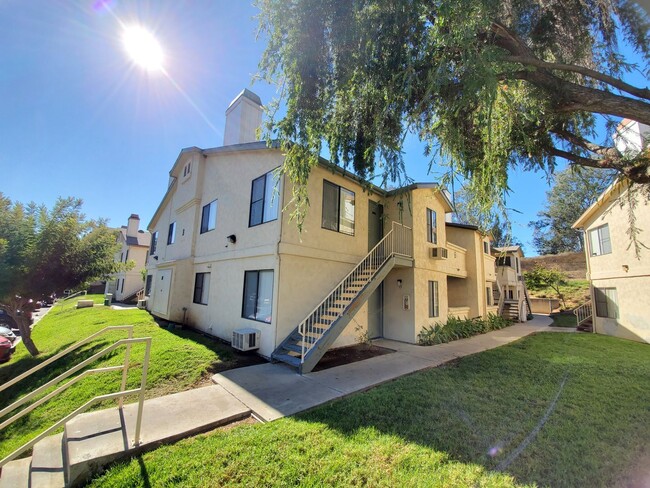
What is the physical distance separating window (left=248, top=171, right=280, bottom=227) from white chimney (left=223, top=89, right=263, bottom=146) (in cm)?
343

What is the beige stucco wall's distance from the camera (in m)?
12.1

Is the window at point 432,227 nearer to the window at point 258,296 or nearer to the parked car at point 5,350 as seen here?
the window at point 258,296

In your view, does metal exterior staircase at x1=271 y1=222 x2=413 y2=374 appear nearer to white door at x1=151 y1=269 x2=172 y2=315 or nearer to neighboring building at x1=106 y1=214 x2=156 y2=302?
white door at x1=151 y1=269 x2=172 y2=315

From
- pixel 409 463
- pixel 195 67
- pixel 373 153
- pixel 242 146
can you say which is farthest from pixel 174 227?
pixel 409 463

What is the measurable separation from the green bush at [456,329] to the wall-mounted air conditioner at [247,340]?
233 inches

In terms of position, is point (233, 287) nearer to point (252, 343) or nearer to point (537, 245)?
point (252, 343)

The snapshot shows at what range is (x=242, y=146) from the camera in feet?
32.2

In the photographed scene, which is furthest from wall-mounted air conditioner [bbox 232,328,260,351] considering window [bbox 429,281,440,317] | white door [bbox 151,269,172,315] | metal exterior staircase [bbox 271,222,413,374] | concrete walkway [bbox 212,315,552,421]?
window [bbox 429,281,440,317]

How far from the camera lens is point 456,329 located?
39.7 ft

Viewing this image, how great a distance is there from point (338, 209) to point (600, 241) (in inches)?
592

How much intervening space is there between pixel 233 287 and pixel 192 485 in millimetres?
6899

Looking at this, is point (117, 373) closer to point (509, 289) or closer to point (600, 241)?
point (600, 241)

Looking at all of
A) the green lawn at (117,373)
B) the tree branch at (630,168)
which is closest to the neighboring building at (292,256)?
the green lawn at (117,373)

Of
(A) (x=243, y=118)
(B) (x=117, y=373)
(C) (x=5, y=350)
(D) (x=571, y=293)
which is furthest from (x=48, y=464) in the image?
(D) (x=571, y=293)
